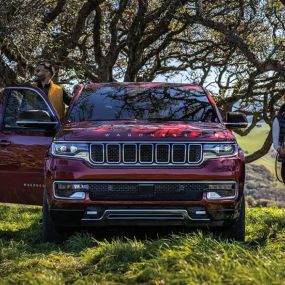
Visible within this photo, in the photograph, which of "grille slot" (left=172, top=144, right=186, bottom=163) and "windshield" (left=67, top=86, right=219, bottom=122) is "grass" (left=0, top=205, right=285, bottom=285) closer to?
"grille slot" (left=172, top=144, right=186, bottom=163)

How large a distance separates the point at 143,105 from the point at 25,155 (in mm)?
1727

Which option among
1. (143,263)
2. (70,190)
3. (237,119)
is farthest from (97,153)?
(237,119)

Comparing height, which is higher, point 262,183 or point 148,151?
point 148,151

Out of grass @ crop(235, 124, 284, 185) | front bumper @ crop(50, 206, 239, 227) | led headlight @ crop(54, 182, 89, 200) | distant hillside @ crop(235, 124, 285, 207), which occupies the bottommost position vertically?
distant hillside @ crop(235, 124, 285, 207)

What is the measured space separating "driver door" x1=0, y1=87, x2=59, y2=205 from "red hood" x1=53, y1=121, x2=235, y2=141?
1.12 m

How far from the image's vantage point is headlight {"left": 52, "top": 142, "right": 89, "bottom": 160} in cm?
597

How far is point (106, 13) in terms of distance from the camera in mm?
16828

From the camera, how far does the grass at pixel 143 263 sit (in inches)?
163

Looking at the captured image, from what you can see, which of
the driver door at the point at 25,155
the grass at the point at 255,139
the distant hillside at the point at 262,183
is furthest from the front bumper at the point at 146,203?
the distant hillside at the point at 262,183

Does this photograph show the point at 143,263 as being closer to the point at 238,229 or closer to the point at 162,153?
the point at 162,153

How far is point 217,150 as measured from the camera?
19.7 ft

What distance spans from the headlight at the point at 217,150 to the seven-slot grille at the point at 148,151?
0.06 m

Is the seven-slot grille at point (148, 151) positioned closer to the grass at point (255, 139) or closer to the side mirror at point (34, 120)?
Result: the side mirror at point (34, 120)

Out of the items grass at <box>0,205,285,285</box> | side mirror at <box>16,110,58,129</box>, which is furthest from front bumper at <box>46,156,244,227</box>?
side mirror at <box>16,110,58,129</box>
